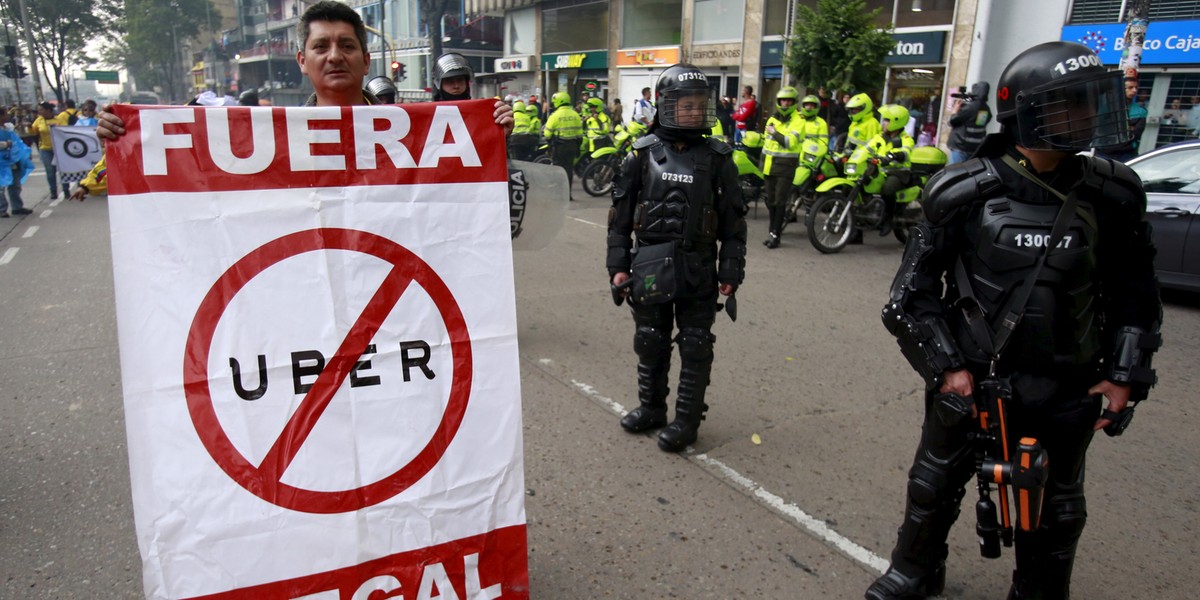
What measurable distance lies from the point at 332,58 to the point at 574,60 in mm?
28988

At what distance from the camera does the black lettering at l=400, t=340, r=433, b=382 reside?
193 centimetres

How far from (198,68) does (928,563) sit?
312 ft

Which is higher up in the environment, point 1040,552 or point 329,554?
point 329,554

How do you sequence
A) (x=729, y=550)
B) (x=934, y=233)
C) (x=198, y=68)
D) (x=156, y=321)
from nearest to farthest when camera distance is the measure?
1. (x=156, y=321)
2. (x=934, y=233)
3. (x=729, y=550)
4. (x=198, y=68)

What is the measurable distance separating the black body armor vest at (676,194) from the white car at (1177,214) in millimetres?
5380

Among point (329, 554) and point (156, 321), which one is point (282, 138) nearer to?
point (156, 321)

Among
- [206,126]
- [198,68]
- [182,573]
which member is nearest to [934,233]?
[206,126]

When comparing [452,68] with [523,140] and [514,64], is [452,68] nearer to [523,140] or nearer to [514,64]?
[523,140]

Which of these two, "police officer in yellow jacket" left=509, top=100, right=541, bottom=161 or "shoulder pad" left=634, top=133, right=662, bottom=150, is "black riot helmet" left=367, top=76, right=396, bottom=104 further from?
"police officer in yellow jacket" left=509, top=100, right=541, bottom=161

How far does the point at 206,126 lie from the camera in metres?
1.79

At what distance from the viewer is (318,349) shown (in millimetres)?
1854

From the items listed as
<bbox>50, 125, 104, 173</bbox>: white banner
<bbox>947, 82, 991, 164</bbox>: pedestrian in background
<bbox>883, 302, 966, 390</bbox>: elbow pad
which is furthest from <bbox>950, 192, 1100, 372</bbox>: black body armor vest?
<bbox>50, 125, 104, 173</bbox>: white banner

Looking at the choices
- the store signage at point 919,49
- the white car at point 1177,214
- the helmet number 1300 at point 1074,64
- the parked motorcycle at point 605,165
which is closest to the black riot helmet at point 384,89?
the helmet number 1300 at point 1074,64

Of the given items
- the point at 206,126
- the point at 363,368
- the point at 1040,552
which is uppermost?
the point at 206,126
